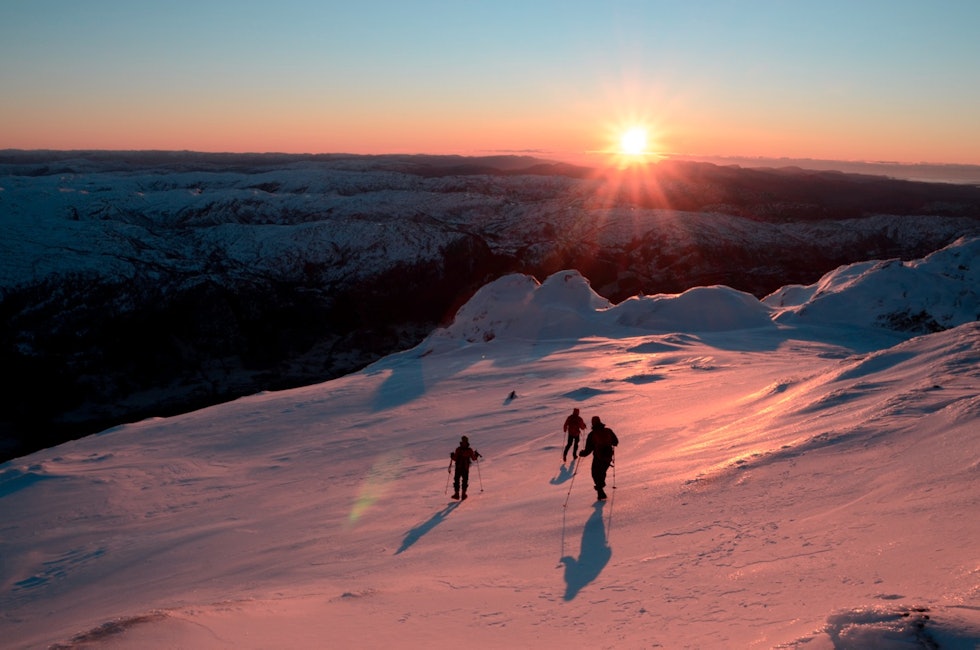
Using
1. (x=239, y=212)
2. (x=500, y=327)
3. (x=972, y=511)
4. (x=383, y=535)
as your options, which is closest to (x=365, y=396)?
(x=500, y=327)

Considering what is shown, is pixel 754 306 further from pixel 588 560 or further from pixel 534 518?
pixel 588 560

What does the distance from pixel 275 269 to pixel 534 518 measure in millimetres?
69438

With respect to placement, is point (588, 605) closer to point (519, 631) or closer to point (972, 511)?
point (519, 631)

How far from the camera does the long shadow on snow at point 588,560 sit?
7371mm

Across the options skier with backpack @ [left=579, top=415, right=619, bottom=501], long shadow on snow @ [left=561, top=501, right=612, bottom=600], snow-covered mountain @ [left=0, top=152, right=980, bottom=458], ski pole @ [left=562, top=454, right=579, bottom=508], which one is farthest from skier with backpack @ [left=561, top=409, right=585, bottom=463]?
snow-covered mountain @ [left=0, top=152, right=980, bottom=458]

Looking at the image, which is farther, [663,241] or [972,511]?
[663,241]

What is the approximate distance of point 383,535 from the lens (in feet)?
35.7

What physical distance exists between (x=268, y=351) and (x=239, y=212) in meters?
45.2

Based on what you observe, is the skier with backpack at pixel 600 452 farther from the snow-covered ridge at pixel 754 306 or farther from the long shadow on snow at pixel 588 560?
the snow-covered ridge at pixel 754 306

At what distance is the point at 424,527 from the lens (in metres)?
10.9

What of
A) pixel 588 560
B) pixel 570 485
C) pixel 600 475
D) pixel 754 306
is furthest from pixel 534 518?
pixel 754 306

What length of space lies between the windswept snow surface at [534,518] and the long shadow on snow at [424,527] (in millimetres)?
70

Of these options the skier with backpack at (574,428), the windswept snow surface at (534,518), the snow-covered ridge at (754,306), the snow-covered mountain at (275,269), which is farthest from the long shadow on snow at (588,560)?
the snow-covered mountain at (275,269)

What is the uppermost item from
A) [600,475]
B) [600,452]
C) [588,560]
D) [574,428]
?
[600,452]
